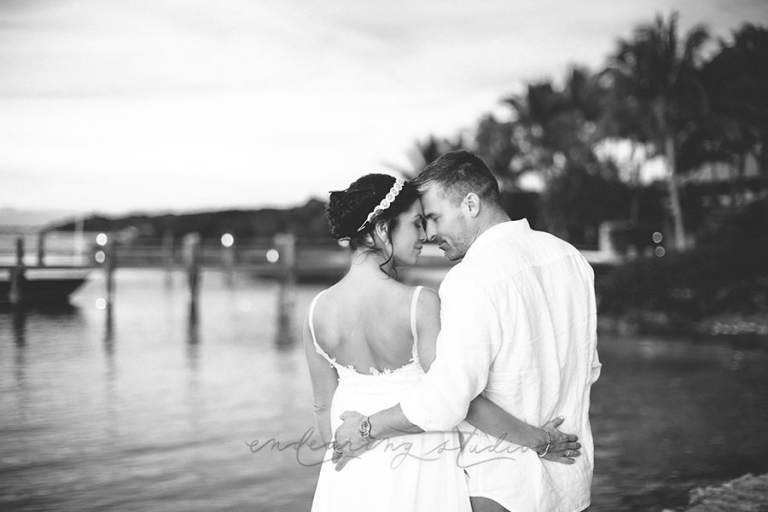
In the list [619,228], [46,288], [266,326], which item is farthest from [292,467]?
[619,228]

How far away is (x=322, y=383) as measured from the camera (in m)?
2.27

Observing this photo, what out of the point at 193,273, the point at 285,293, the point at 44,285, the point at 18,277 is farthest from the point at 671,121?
the point at 18,277

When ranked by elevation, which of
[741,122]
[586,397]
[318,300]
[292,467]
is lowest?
[292,467]

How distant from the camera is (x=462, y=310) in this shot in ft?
5.76

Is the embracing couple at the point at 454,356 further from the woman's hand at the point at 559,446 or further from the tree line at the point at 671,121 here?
the tree line at the point at 671,121

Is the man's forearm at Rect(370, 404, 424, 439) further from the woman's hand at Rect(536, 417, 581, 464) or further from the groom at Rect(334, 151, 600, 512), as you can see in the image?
the woman's hand at Rect(536, 417, 581, 464)

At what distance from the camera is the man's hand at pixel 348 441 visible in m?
2.06

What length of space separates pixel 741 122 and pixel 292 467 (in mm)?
19704

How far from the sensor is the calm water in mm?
5480

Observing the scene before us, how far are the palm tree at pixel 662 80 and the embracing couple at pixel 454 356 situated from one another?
2103 cm

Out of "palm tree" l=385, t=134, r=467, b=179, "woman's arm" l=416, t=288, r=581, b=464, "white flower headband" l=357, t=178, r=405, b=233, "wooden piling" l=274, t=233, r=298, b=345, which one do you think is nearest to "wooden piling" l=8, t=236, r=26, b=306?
"wooden piling" l=274, t=233, r=298, b=345

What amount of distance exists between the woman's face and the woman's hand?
22.6 inches

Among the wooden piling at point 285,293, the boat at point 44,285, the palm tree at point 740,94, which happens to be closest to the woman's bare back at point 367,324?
the wooden piling at point 285,293

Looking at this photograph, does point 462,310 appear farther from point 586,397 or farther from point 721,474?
point 721,474
